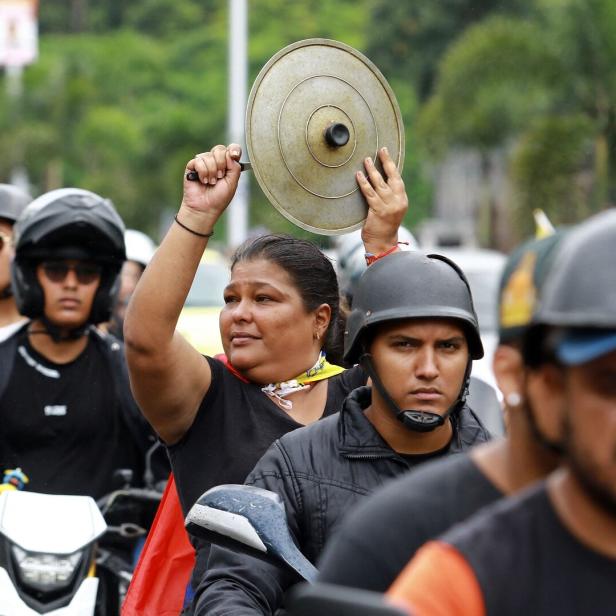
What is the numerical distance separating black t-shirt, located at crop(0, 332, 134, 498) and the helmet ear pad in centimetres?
11

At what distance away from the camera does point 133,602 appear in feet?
15.3

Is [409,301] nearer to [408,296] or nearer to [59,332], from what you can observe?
[408,296]

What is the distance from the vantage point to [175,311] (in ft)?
14.0

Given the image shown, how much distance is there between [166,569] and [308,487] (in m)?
0.97

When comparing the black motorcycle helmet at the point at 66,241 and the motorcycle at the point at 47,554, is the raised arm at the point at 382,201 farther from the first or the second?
the black motorcycle helmet at the point at 66,241

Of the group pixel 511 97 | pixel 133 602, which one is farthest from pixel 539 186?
pixel 133 602

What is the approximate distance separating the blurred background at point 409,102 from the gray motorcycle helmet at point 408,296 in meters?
18.2

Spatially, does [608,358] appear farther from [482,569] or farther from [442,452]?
[442,452]

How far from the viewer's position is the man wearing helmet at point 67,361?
6047 mm

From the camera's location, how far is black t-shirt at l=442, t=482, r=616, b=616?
221 cm

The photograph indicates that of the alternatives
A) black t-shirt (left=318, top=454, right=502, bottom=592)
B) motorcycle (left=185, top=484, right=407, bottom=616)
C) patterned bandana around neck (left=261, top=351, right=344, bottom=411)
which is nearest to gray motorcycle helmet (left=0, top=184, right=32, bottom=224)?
patterned bandana around neck (left=261, top=351, right=344, bottom=411)

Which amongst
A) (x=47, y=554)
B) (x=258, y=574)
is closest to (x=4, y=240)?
(x=47, y=554)

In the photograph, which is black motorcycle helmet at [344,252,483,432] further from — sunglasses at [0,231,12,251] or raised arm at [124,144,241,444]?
sunglasses at [0,231,12,251]

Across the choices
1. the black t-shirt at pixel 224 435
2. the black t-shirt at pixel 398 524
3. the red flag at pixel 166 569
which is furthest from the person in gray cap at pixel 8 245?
the black t-shirt at pixel 398 524
